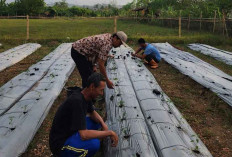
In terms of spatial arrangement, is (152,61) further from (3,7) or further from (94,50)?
(3,7)

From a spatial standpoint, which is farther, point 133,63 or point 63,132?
point 133,63

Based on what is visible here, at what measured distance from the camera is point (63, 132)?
2.51 metres

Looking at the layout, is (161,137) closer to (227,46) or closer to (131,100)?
(131,100)

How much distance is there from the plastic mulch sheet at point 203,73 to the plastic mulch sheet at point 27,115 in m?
3.51

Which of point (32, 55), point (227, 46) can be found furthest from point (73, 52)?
point (227, 46)

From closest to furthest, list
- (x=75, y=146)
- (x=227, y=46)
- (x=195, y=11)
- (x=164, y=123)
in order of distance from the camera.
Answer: (x=75, y=146)
(x=164, y=123)
(x=227, y=46)
(x=195, y=11)

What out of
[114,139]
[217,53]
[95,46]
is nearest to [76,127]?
[114,139]

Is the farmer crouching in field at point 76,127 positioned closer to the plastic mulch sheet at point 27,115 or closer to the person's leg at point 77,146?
the person's leg at point 77,146

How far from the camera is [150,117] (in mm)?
Result: 3695

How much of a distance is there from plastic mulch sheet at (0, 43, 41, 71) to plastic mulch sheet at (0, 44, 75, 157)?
2.45 m

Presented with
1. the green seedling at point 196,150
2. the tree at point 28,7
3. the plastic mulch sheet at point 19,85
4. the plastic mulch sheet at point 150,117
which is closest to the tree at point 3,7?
the tree at point 28,7

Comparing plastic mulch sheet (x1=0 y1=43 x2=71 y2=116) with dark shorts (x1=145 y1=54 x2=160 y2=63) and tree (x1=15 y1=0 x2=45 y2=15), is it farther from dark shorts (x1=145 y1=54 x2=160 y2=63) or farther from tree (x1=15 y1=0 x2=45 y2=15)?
tree (x1=15 y1=0 x2=45 y2=15)

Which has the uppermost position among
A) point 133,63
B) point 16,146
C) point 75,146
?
point 133,63

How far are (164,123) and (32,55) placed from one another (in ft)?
25.6
